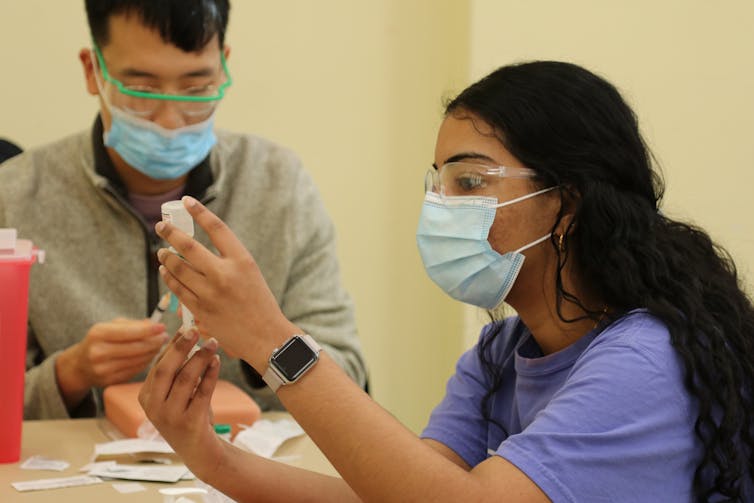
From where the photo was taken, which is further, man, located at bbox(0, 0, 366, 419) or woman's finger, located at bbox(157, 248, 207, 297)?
man, located at bbox(0, 0, 366, 419)

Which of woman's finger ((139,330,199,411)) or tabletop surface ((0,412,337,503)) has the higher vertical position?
woman's finger ((139,330,199,411))

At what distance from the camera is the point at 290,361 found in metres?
1.06

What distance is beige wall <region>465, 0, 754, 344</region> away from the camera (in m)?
2.43

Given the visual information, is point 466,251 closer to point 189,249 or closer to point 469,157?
point 469,157

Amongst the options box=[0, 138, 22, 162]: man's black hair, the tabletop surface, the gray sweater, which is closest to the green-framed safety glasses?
the gray sweater

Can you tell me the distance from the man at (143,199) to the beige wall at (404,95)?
2.05 ft

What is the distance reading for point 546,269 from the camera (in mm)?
1307

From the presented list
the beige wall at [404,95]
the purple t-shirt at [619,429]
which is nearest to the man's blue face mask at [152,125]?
the beige wall at [404,95]

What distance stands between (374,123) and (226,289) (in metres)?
1.98

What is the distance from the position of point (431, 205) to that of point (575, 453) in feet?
1.59

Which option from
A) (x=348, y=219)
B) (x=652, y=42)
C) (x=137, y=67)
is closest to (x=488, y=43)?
(x=652, y=42)

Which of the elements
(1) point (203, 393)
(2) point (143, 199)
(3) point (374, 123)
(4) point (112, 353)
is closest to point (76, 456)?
(4) point (112, 353)

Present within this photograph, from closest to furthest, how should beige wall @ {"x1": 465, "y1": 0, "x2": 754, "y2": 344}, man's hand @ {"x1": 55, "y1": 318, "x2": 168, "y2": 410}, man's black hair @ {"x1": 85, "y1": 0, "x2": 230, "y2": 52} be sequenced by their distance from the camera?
man's hand @ {"x1": 55, "y1": 318, "x2": 168, "y2": 410}
man's black hair @ {"x1": 85, "y1": 0, "x2": 230, "y2": 52}
beige wall @ {"x1": 465, "y1": 0, "x2": 754, "y2": 344}

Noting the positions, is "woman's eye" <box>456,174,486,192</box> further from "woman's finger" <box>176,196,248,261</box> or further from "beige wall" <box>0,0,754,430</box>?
"beige wall" <box>0,0,754,430</box>
